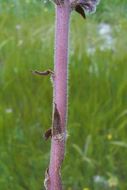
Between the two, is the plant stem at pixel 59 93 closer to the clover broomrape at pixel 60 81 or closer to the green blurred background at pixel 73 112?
the clover broomrape at pixel 60 81

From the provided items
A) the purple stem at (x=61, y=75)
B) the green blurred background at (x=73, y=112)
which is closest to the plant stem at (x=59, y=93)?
the purple stem at (x=61, y=75)

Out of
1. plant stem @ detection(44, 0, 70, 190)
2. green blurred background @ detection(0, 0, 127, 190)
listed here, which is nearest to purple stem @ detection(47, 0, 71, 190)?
plant stem @ detection(44, 0, 70, 190)

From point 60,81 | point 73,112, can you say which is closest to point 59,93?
point 60,81

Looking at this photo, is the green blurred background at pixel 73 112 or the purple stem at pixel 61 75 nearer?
the purple stem at pixel 61 75

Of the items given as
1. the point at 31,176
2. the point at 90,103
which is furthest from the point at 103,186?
the point at 90,103

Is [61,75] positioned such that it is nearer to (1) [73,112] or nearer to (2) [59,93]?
(2) [59,93]

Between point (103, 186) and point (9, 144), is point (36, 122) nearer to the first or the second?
point (9, 144)

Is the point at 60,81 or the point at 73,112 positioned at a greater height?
the point at 60,81
